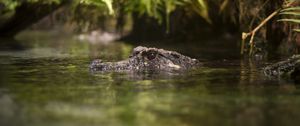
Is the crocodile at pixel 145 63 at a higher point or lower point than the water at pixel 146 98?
higher

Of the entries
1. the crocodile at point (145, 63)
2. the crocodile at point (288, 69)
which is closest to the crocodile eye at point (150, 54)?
the crocodile at point (145, 63)

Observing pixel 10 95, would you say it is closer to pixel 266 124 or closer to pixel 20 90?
pixel 20 90

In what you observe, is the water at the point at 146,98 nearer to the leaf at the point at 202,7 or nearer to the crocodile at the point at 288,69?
the crocodile at the point at 288,69

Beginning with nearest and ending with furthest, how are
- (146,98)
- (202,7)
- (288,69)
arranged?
1. (146,98)
2. (288,69)
3. (202,7)

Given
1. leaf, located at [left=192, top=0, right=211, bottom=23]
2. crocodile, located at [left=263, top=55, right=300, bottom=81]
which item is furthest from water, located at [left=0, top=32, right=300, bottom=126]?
leaf, located at [left=192, top=0, right=211, bottom=23]

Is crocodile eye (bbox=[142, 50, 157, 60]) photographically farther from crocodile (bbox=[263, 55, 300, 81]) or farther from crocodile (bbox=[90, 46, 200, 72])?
crocodile (bbox=[263, 55, 300, 81])

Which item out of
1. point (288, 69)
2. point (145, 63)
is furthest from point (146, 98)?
point (145, 63)

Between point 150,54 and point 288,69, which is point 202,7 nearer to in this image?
point 150,54
